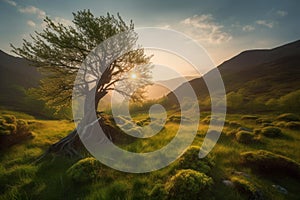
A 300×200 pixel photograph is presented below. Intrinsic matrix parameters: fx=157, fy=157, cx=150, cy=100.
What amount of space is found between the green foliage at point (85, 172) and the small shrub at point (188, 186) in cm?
409

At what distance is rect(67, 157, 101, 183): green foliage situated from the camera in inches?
306

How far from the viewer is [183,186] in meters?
5.88

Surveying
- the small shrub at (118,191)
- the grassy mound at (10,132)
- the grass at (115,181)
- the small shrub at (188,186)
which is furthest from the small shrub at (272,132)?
the grassy mound at (10,132)

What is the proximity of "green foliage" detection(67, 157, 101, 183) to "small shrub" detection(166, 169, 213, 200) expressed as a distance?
4088 mm

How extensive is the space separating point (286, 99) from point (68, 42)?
48516 mm

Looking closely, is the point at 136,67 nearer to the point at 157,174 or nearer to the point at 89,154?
the point at 89,154

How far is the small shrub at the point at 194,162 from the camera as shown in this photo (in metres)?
8.03

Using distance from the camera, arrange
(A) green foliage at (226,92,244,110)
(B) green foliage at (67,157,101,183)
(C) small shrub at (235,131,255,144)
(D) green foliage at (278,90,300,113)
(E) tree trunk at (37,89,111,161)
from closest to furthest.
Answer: (B) green foliage at (67,157,101,183) < (E) tree trunk at (37,89,111,161) < (C) small shrub at (235,131,255,144) < (D) green foliage at (278,90,300,113) < (A) green foliage at (226,92,244,110)

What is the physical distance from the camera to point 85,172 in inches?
317

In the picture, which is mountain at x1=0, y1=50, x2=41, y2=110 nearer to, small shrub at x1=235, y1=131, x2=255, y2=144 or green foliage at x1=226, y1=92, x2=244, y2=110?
small shrub at x1=235, y1=131, x2=255, y2=144

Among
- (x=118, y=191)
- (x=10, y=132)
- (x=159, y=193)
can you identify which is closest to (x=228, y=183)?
(x=159, y=193)

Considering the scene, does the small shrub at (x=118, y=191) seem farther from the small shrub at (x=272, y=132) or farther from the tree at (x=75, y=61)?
the small shrub at (x=272, y=132)

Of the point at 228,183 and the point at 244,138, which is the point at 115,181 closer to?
the point at 228,183

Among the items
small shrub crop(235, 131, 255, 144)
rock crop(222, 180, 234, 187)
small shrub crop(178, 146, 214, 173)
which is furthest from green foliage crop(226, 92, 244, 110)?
rock crop(222, 180, 234, 187)
